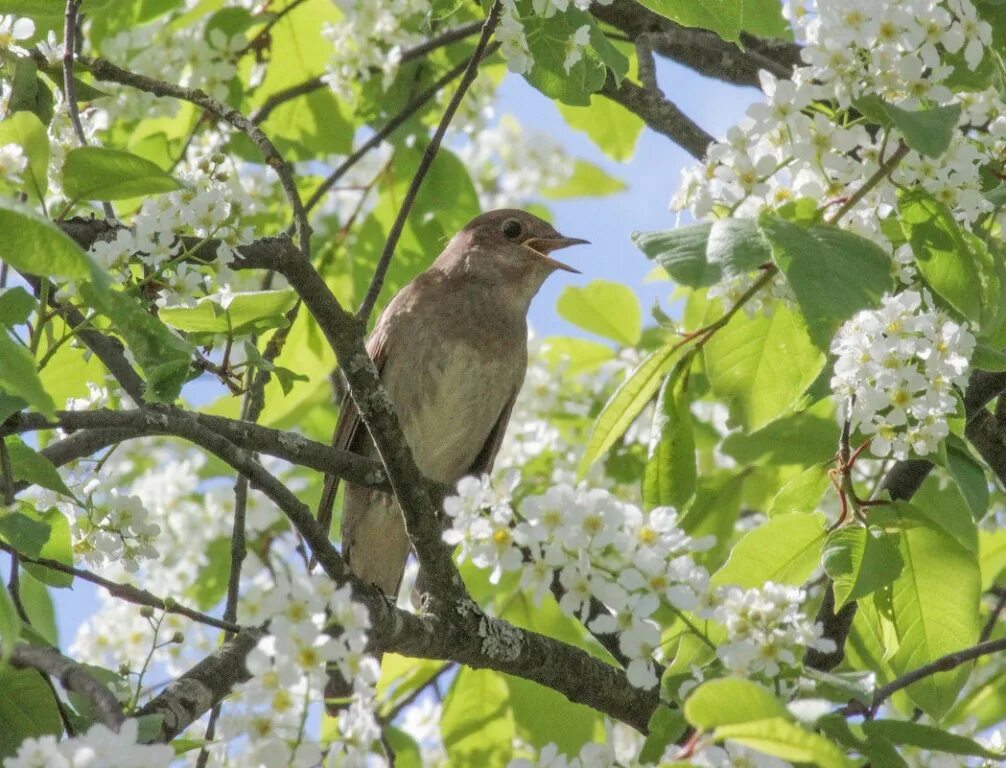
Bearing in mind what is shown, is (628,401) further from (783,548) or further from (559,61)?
(559,61)

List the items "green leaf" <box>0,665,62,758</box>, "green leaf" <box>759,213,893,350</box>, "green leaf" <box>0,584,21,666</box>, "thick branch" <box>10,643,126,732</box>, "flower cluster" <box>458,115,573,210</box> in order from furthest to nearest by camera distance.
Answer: "flower cluster" <box>458,115,573,210</box> < "green leaf" <box>0,665,62,758</box> < "green leaf" <box>759,213,893,350</box> < "thick branch" <box>10,643,126,732</box> < "green leaf" <box>0,584,21,666</box>

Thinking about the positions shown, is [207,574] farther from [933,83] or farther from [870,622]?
[933,83]

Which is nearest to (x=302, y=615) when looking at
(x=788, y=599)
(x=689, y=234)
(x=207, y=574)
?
(x=788, y=599)

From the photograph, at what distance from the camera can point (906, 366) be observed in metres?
3.10

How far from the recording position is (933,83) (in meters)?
2.96

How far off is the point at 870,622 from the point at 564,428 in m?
3.22

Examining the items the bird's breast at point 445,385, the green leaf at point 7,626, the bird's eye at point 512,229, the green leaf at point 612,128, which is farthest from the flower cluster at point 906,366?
the bird's eye at point 512,229

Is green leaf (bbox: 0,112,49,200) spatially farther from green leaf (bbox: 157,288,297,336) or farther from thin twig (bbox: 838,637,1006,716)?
thin twig (bbox: 838,637,1006,716)

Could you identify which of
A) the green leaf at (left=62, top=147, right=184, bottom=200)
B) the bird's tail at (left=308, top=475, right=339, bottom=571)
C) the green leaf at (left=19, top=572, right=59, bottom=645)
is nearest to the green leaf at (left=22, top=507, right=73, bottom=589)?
the green leaf at (left=62, top=147, right=184, bottom=200)

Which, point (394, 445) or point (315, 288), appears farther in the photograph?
point (394, 445)

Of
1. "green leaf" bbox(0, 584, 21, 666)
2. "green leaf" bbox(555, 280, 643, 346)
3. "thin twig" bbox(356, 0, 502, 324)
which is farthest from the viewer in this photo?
"green leaf" bbox(555, 280, 643, 346)

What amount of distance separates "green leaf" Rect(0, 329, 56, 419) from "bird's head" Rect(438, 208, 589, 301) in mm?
4212

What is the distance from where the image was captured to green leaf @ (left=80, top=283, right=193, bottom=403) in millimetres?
2713

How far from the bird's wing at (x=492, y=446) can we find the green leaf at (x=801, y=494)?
261 centimetres
